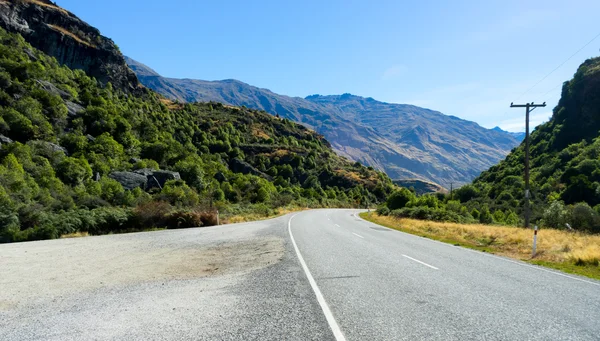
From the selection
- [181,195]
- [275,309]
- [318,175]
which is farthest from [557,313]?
[318,175]

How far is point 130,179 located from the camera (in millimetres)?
48000

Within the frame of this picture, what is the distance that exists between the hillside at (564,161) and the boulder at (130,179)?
203 feet

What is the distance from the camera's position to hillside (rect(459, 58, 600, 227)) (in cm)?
6494

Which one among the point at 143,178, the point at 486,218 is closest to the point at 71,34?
the point at 143,178

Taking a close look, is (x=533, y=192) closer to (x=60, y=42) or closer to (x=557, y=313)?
(x=557, y=313)

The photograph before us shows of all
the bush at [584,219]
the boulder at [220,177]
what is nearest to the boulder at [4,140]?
the boulder at [220,177]

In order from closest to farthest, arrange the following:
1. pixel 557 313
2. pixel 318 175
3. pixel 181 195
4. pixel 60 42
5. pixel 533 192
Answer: pixel 557 313
pixel 181 195
pixel 533 192
pixel 60 42
pixel 318 175

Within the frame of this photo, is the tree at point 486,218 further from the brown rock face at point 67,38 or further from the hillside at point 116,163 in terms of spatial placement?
the brown rock face at point 67,38

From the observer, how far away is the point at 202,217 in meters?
27.2

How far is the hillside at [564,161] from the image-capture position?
64.9 meters

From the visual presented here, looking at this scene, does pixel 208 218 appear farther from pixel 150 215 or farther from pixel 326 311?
pixel 326 311

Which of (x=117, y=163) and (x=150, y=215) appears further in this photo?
(x=117, y=163)

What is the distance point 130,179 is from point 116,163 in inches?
489

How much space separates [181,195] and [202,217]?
488 inches
